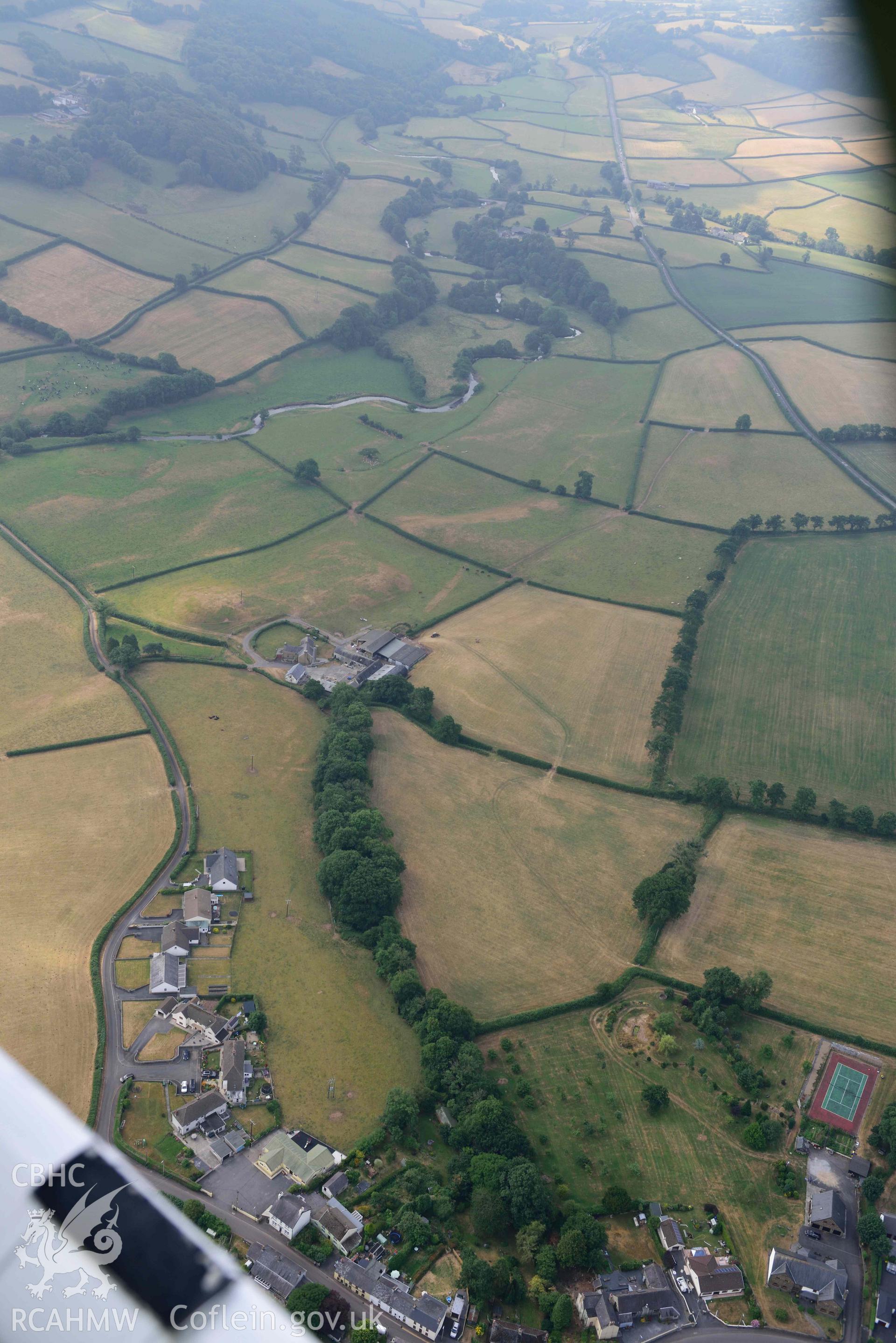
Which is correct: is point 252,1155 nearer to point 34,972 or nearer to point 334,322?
point 34,972

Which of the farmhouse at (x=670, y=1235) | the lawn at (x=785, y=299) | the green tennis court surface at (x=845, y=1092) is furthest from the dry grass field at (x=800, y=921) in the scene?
the lawn at (x=785, y=299)

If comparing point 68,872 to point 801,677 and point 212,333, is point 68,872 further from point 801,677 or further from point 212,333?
point 212,333

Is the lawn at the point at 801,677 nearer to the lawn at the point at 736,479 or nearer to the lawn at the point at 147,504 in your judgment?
the lawn at the point at 736,479

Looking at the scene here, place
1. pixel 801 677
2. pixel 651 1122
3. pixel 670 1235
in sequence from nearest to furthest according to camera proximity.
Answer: pixel 670 1235 < pixel 651 1122 < pixel 801 677

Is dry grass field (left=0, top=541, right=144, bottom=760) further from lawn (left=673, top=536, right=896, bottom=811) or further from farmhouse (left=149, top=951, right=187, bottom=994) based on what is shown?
lawn (left=673, top=536, right=896, bottom=811)

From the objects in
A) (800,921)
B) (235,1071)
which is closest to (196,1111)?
(235,1071)

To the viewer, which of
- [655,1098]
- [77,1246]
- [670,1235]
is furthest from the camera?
[655,1098]

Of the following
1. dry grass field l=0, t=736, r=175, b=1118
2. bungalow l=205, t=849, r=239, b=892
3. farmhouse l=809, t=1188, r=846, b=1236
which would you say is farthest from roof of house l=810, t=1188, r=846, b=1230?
bungalow l=205, t=849, r=239, b=892

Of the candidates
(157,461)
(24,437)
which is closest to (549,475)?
(157,461)
